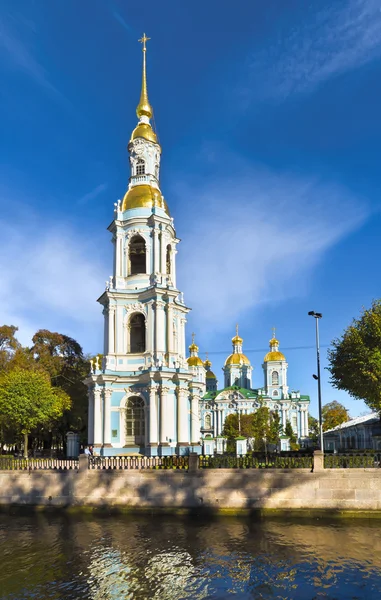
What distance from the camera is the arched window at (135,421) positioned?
35.1 m

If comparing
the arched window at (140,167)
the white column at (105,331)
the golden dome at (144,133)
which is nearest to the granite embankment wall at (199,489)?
the white column at (105,331)

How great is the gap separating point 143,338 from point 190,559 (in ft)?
78.0

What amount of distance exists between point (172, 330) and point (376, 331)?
14.3 meters

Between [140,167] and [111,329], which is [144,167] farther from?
[111,329]

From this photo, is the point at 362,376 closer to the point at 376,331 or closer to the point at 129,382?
the point at 376,331

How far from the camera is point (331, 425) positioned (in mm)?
88500

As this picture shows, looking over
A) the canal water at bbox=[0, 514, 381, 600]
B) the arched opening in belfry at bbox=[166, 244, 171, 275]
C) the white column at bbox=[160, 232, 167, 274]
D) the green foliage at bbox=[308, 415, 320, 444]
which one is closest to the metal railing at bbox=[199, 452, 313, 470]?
the canal water at bbox=[0, 514, 381, 600]

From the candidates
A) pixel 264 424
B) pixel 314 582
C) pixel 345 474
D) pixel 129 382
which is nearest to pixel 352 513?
pixel 345 474

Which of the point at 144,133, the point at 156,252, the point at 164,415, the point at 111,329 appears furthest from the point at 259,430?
the point at 144,133

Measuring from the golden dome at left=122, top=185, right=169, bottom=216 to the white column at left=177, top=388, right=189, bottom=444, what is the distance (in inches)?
573

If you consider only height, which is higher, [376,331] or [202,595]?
[376,331]

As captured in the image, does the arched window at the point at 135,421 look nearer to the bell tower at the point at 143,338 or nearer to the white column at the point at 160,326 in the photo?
the bell tower at the point at 143,338

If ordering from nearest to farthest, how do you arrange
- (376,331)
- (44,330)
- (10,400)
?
(376,331)
(10,400)
(44,330)

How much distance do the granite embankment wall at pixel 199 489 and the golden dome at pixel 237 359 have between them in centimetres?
8442
